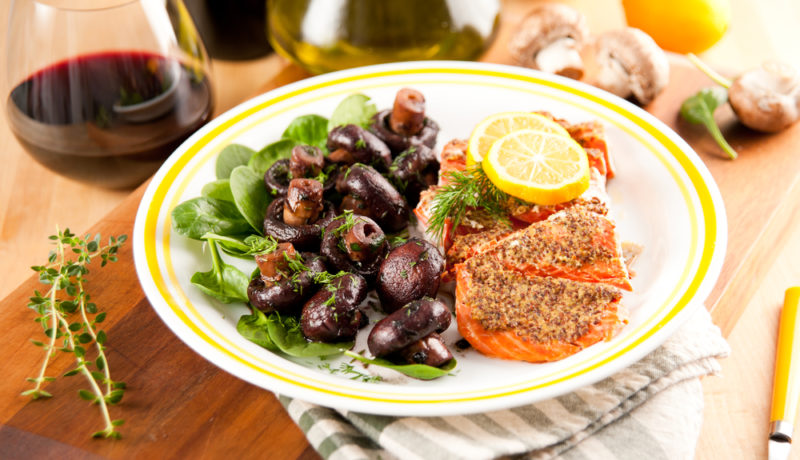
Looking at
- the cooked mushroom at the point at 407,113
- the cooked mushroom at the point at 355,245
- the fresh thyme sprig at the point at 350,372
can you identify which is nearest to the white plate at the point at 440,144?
the fresh thyme sprig at the point at 350,372

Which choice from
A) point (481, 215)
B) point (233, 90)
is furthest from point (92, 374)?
point (233, 90)

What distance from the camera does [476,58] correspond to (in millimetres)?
3746

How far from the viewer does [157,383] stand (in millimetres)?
2236

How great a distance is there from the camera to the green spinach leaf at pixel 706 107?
10.6ft

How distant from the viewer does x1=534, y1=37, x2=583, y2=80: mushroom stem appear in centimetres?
356

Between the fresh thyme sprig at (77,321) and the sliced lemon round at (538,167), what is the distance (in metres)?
1.35

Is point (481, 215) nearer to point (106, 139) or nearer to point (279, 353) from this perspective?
point (279, 353)

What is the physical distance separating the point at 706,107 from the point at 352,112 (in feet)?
5.23

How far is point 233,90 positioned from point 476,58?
1348 millimetres

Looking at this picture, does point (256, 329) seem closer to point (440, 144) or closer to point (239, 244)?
point (239, 244)

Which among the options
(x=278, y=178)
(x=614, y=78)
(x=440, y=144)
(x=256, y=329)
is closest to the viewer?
(x=256, y=329)

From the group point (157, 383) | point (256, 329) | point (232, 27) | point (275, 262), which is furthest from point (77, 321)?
point (232, 27)

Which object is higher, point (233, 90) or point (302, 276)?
point (302, 276)

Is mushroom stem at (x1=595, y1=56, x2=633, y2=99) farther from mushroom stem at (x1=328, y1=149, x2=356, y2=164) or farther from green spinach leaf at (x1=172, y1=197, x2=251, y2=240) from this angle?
green spinach leaf at (x1=172, y1=197, x2=251, y2=240)
